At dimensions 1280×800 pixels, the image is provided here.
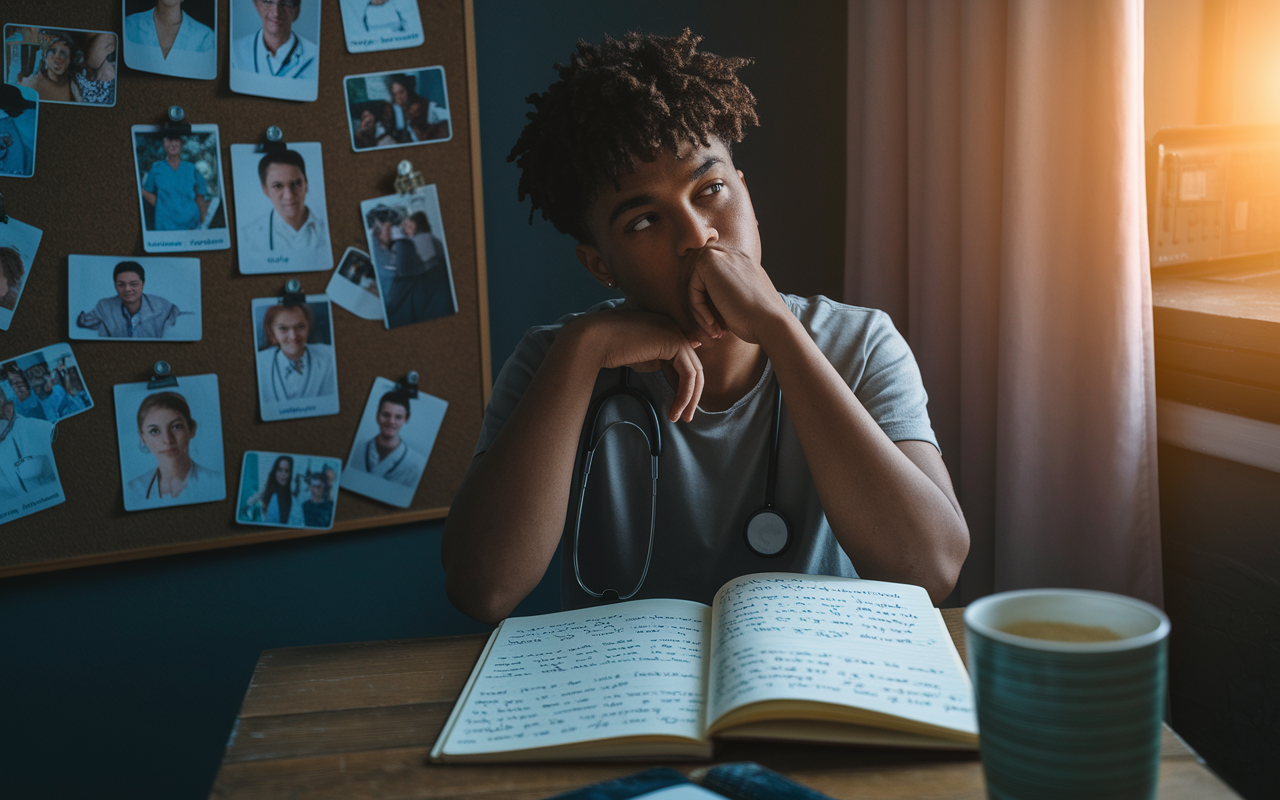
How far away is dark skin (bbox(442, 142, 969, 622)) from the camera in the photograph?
3.18 feet

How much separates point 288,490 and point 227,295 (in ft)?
1.26

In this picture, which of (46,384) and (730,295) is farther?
(46,384)

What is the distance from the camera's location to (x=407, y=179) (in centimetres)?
169

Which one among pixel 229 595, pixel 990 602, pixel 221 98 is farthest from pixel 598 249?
pixel 229 595

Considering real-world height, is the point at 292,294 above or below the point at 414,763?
above

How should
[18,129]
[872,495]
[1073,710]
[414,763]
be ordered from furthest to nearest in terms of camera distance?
[18,129]
[872,495]
[414,763]
[1073,710]

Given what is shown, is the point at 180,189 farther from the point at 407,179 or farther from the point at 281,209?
the point at 407,179

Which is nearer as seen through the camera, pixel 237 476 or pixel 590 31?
pixel 237 476

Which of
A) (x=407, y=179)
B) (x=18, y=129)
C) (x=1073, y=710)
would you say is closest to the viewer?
(x=1073, y=710)

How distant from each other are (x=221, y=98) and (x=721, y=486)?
3.75 ft

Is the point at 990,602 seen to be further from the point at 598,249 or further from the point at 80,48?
the point at 80,48

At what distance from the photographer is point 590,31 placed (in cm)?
182

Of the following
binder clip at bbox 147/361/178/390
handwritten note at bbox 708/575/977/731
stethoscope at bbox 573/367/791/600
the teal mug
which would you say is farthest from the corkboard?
the teal mug

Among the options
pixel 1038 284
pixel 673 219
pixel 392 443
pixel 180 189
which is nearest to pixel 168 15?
pixel 180 189
